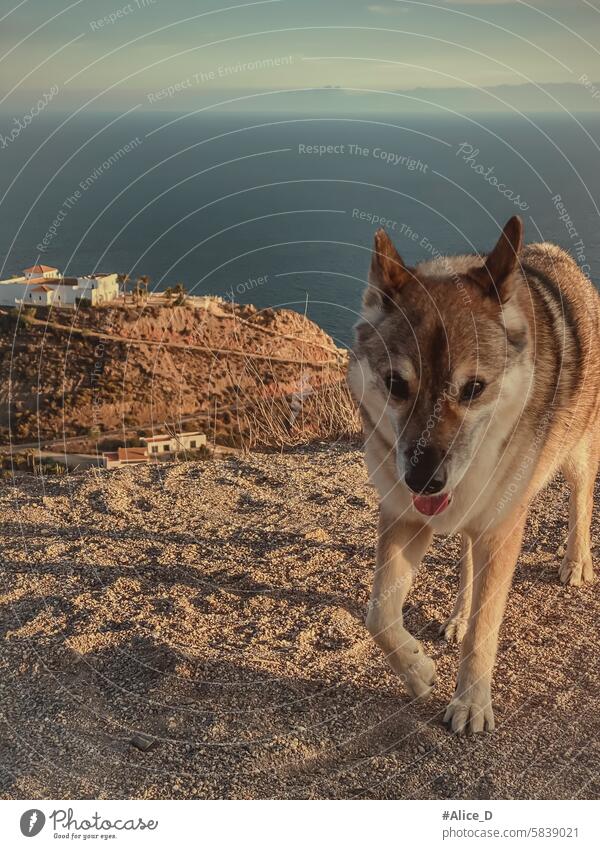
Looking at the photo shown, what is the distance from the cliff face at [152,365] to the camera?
47.9 ft

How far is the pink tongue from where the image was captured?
5.49m

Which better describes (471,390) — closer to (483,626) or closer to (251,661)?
(483,626)

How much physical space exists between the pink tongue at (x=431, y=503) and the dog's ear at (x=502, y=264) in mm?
1329

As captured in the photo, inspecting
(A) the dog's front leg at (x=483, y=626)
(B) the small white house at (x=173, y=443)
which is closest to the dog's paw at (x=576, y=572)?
(A) the dog's front leg at (x=483, y=626)

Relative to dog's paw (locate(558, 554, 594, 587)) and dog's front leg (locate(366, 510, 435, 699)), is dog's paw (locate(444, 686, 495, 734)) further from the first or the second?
dog's paw (locate(558, 554, 594, 587))

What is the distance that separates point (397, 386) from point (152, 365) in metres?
12.0

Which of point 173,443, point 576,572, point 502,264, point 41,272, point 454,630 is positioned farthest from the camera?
point 41,272

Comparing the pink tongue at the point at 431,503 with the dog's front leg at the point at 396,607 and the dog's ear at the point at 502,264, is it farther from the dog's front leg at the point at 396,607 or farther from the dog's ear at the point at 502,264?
the dog's ear at the point at 502,264

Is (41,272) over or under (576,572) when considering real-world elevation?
over

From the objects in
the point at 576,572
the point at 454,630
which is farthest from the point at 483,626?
the point at 576,572

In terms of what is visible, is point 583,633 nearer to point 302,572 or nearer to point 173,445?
Answer: point 302,572

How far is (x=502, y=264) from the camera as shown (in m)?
5.31

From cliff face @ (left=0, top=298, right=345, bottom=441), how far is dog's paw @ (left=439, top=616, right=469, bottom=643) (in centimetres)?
668
